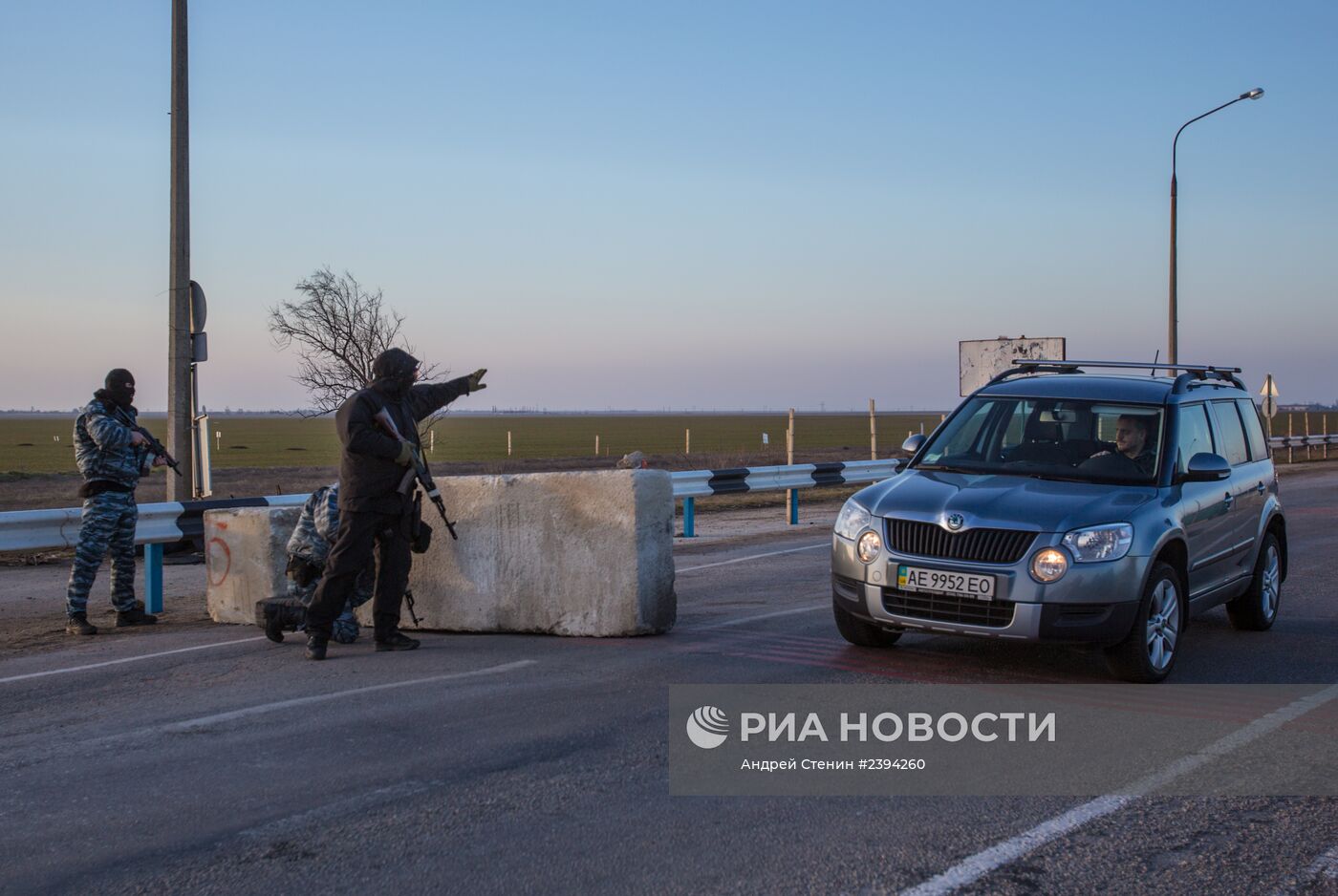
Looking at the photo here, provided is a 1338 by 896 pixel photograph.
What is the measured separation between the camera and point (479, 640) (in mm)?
8320

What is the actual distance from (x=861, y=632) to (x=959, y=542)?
119 centimetres

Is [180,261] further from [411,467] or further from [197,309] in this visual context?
[411,467]

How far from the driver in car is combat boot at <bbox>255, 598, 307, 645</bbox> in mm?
5281

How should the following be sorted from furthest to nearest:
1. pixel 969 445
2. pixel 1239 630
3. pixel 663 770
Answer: pixel 1239 630 < pixel 969 445 < pixel 663 770

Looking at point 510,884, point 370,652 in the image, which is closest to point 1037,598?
A: point 510,884

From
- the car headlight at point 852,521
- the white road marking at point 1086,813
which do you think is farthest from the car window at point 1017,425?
the white road marking at point 1086,813

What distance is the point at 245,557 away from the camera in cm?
933

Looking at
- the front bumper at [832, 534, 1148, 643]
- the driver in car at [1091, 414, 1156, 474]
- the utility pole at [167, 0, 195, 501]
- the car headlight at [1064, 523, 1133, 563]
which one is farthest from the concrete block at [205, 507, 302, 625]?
the driver in car at [1091, 414, 1156, 474]

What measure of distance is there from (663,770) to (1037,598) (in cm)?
237

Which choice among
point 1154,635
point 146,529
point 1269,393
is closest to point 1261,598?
point 1154,635

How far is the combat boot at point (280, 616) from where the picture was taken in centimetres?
830

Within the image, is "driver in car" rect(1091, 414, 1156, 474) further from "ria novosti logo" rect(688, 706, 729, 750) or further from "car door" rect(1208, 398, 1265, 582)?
"ria novosti logo" rect(688, 706, 729, 750)

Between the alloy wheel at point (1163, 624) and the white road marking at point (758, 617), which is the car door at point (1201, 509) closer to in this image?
the alloy wheel at point (1163, 624)

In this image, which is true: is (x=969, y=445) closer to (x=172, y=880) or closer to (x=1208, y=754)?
(x=1208, y=754)
